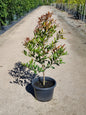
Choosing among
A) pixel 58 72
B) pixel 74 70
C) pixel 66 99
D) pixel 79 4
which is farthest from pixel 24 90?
pixel 79 4

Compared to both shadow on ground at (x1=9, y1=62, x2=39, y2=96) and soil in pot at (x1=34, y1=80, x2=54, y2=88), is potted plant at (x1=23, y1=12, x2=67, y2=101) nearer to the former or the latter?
soil in pot at (x1=34, y1=80, x2=54, y2=88)

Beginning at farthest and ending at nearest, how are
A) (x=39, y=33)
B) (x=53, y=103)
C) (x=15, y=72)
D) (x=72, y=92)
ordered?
(x=15, y=72) → (x=72, y=92) → (x=53, y=103) → (x=39, y=33)

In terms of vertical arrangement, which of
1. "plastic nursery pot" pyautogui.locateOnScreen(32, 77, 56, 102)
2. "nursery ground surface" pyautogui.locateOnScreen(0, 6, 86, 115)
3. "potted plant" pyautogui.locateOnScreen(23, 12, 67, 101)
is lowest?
"nursery ground surface" pyautogui.locateOnScreen(0, 6, 86, 115)

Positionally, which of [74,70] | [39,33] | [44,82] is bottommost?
[74,70]

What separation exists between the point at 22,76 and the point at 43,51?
2.36 metres

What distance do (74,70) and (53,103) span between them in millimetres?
2732

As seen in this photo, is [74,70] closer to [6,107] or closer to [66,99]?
[66,99]

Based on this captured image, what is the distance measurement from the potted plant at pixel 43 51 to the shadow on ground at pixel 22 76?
27.6 inches

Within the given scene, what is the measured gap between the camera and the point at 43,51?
4.41 m

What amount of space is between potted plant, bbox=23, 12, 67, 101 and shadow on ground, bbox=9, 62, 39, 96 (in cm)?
70

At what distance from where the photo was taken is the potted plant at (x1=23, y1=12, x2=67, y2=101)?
169 inches

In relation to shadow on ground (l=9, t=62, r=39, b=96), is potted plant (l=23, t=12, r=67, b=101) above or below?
above

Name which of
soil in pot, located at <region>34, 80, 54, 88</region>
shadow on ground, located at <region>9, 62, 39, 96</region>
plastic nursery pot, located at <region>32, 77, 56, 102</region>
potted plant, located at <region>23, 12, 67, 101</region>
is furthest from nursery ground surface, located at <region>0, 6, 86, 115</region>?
soil in pot, located at <region>34, 80, 54, 88</region>

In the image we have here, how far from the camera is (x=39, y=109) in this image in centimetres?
452
